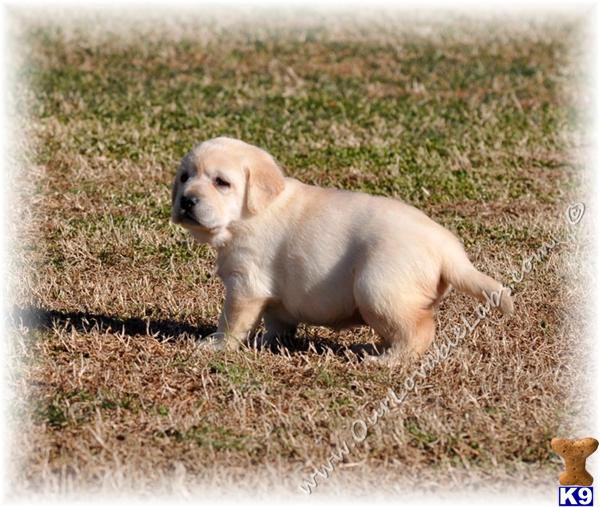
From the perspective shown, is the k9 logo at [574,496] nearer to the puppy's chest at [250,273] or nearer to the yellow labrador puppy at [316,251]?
the yellow labrador puppy at [316,251]

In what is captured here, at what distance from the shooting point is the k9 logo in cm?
500

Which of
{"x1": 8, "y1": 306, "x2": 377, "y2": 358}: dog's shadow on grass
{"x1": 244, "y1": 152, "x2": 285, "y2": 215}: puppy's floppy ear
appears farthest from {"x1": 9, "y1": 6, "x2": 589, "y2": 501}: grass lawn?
{"x1": 244, "y1": 152, "x2": 285, "y2": 215}: puppy's floppy ear

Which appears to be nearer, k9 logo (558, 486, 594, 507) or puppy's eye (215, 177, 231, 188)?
k9 logo (558, 486, 594, 507)

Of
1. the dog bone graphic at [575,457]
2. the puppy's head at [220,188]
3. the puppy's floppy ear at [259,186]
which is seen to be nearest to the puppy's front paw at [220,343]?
the puppy's head at [220,188]

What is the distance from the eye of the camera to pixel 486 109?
44.0 ft

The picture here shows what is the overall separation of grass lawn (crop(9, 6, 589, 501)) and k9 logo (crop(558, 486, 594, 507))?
5cm

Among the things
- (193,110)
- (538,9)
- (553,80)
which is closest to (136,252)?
(193,110)

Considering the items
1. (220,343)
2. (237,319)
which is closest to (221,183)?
(237,319)

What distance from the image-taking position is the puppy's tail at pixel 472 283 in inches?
241

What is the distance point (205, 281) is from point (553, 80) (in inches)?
342

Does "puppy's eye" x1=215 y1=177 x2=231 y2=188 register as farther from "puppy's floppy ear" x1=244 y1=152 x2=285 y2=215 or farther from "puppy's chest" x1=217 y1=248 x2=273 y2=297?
"puppy's chest" x1=217 y1=248 x2=273 y2=297

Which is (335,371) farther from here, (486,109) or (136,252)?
(486,109)

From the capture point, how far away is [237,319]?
20.9 feet

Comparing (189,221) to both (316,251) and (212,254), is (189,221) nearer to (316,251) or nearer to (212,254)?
(316,251)
